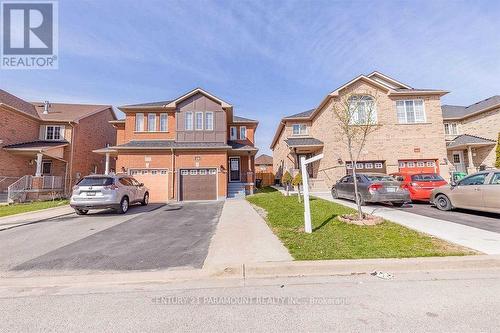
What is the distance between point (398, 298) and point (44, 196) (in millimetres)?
23412

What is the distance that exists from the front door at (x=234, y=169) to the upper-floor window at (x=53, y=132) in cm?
1599

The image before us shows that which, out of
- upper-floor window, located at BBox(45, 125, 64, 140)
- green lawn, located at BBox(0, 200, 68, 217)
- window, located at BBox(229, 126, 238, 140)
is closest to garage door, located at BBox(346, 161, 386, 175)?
window, located at BBox(229, 126, 238, 140)

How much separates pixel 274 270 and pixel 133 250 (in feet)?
11.0

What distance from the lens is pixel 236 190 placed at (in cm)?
1866

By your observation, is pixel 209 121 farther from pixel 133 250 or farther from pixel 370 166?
pixel 133 250

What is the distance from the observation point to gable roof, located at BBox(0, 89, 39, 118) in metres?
19.7

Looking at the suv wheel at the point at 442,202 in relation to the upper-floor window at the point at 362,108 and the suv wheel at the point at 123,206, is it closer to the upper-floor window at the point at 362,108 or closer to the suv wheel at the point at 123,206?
the upper-floor window at the point at 362,108

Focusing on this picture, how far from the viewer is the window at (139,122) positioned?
1938cm

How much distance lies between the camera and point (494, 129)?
21844 mm

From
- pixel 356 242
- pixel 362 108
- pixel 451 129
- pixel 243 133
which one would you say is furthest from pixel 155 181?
pixel 451 129

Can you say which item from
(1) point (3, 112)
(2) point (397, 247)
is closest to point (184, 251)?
(2) point (397, 247)

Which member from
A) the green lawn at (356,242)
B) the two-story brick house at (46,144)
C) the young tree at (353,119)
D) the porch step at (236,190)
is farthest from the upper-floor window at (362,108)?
the two-story brick house at (46,144)

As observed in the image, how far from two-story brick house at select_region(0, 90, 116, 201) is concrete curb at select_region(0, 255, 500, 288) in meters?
18.4

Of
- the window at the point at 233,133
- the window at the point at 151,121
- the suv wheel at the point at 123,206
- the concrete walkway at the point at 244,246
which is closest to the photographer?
the concrete walkway at the point at 244,246
